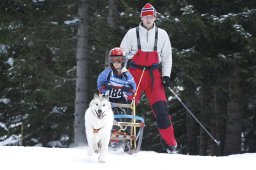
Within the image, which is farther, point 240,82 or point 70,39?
point 70,39

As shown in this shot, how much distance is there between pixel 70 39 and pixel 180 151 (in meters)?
8.14

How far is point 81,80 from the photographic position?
14438mm

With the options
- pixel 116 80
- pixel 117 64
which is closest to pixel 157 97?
pixel 116 80

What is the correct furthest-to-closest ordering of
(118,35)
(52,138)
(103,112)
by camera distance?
(52,138), (118,35), (103,112)

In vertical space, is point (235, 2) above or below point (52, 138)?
above

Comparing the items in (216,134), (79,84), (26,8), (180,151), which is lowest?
(180,151)

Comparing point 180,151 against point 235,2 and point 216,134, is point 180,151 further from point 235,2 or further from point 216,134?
point 235,2

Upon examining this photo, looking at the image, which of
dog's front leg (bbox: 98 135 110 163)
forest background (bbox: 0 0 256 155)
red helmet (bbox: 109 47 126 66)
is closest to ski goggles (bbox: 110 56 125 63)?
red helmet (bbox: 109 47 126 66)

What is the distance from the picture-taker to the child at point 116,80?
330 inches

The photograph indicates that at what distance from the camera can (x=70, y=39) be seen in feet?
50.8

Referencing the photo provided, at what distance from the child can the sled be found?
227mm

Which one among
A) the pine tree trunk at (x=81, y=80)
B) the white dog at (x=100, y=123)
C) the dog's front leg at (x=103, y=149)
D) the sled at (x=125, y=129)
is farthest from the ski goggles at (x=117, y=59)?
the pine tree trunk at (x=81, y=80)

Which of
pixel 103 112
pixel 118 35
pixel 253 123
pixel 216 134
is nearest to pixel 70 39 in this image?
pixel 118 35

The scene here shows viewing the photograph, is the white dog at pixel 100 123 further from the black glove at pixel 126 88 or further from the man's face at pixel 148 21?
the man's face at pixel 148 21
